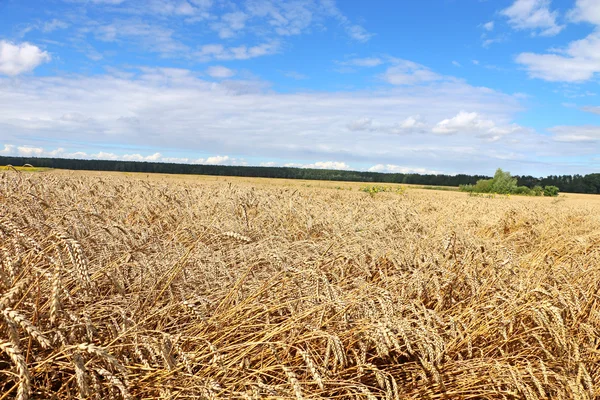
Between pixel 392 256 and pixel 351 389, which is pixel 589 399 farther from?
pixel 392 256

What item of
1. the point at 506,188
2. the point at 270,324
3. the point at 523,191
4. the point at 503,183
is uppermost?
the point at 503,183

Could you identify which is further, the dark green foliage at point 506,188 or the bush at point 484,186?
the bush at point 484,186

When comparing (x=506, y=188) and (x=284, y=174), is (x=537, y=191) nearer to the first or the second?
(x=506, y=188)

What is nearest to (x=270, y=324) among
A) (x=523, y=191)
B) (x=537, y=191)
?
(x=523, y=191)

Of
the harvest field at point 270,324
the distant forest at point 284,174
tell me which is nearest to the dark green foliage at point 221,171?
the distant forest at point 284,174

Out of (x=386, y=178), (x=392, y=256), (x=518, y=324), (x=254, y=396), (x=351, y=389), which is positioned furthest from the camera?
(x=386, y=178)

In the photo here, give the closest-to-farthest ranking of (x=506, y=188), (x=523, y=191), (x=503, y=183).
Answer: (x=523, y=191)
(x=506, y=188)
(x=503, y=183)

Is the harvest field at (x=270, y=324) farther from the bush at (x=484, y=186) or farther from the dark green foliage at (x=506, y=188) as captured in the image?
the bush at (x=484, y=186)

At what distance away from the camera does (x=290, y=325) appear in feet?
7.77

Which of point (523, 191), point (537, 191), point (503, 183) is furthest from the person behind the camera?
point (503, 183)

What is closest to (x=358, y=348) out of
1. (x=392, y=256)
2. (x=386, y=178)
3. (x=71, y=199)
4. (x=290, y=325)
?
(x=290, y=325)

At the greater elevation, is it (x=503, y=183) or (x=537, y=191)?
(x=503, y=183)

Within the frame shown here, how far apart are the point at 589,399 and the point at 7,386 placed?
3010mm

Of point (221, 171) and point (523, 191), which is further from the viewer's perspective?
point (221, 171)
